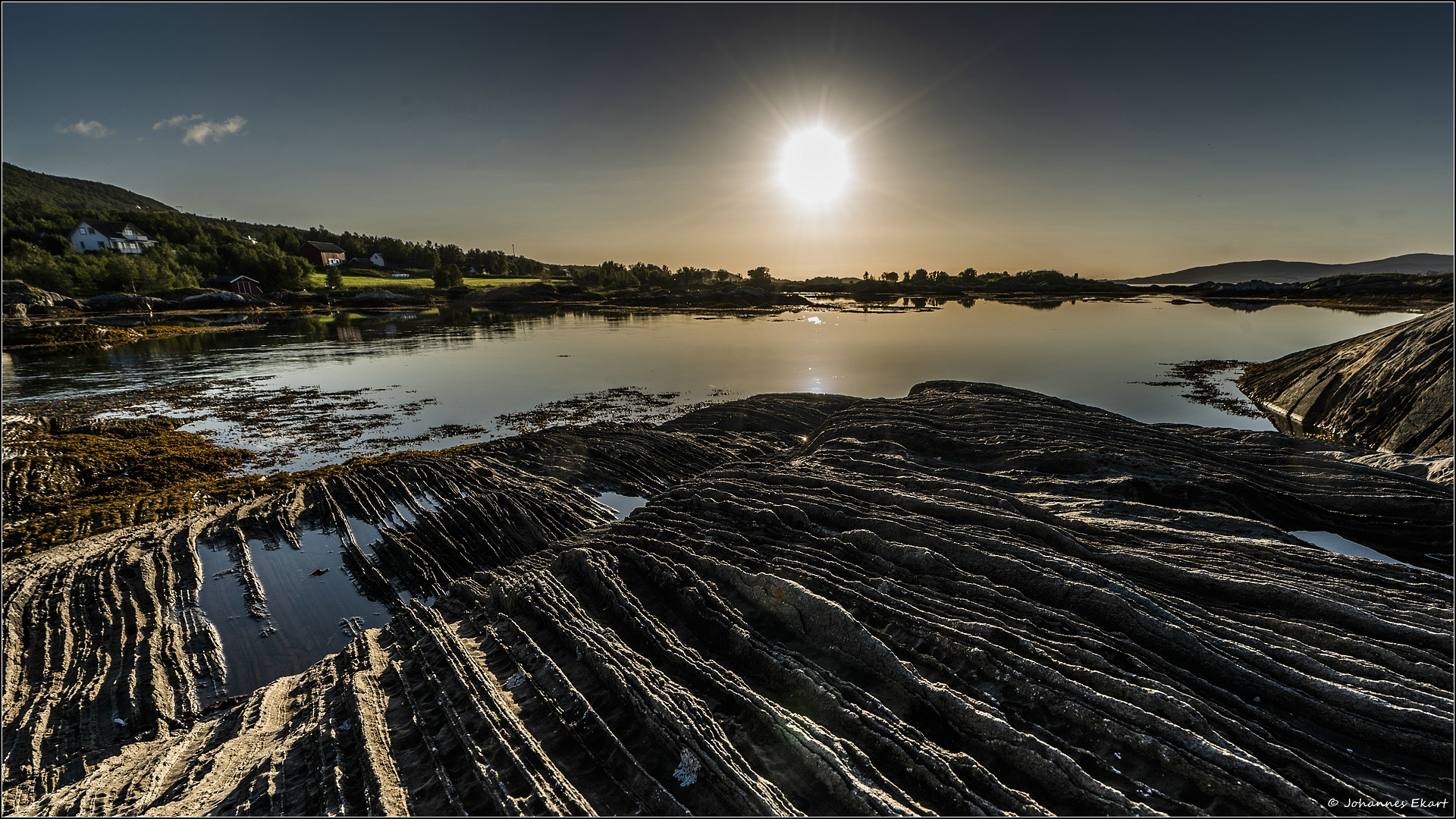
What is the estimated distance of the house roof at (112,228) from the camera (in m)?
111

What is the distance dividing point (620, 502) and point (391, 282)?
423ft

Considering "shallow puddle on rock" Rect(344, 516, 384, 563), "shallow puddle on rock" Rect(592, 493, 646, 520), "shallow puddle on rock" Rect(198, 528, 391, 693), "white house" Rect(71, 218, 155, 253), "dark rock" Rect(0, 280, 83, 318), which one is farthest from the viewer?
"white house" Rect(71, 218, 155, 253)

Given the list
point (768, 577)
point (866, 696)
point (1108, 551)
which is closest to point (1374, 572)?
point (1108, 551)

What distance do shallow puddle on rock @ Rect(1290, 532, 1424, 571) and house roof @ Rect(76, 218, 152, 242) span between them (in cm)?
18130

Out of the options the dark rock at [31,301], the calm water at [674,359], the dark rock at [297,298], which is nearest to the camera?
the calm water at [674,359]

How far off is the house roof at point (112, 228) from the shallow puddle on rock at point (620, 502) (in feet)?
546

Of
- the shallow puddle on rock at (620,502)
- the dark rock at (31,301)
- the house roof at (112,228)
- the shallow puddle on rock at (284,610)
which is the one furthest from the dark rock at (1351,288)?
the house roof at (112,228)

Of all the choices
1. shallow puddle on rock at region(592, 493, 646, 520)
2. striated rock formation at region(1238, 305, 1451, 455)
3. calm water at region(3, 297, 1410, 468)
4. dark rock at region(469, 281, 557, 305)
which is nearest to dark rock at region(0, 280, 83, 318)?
calm water at region(3, 297, 1410, 468)

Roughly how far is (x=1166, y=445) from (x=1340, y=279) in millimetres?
137774

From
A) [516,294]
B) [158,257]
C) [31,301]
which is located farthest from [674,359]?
[158,257]

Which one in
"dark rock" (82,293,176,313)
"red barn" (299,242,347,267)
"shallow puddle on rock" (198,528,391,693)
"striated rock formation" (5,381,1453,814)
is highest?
"red barn" (299,242,347,267)

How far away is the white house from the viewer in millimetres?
109875

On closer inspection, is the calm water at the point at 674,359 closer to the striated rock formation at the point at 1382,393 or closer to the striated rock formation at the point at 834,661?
the striated rock formation at the point at 1382,393

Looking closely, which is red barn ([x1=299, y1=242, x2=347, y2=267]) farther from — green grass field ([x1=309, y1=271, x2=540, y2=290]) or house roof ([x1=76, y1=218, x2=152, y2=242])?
house roof ([x1=76, y1=218, x2=152, y2=242])
